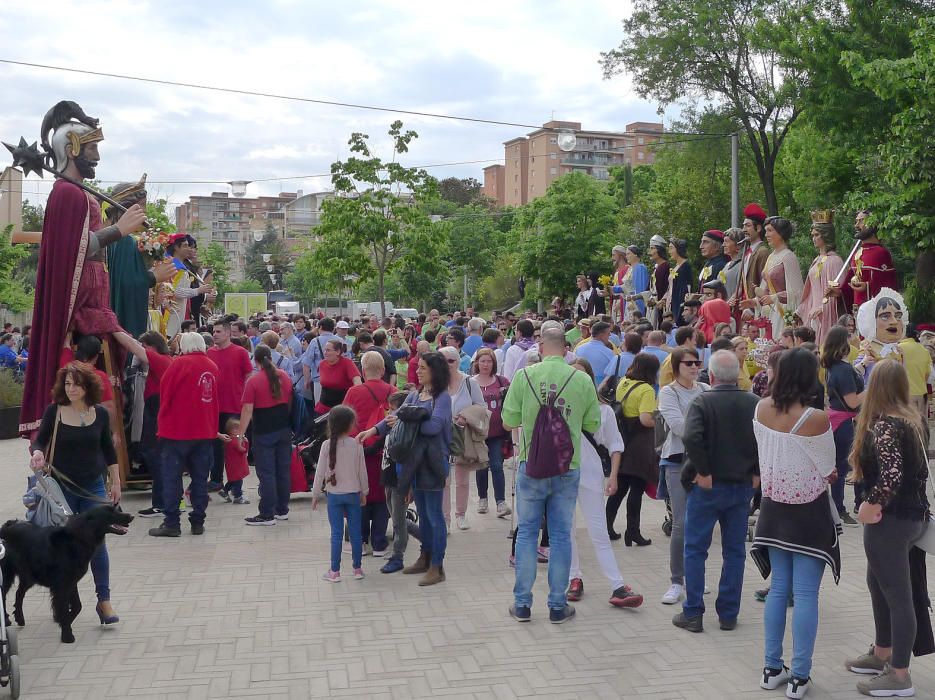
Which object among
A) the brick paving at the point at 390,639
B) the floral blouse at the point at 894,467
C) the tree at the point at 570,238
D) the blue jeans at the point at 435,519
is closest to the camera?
the floral blouse at the point at 894,467

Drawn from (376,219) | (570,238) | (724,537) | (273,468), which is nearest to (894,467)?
(724,537)

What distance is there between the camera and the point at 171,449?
950 centimetres

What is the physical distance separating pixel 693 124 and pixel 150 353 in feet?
88.7

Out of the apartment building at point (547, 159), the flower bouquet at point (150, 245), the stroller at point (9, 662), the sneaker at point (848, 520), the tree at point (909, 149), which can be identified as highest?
the apartment building at point (547, 159)

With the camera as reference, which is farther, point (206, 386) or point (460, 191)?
point (460, 191)

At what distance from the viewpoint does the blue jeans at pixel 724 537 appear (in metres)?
6.59

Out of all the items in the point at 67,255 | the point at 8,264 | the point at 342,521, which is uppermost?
the point at 8,264

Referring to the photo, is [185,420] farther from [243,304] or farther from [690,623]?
[243,304]

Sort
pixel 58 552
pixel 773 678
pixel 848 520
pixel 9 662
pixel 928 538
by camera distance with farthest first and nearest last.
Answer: pixel 848 520
pixel 58 552
pixel 773 678
pixel 928 538
pixel 9 662

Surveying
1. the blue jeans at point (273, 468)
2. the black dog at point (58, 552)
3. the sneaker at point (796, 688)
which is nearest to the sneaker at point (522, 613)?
the sneaker at point (796, 688)

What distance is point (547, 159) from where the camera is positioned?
4582 inches

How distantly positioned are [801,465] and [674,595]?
79.3 inches

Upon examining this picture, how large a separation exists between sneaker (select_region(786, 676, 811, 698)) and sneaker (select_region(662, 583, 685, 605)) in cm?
177

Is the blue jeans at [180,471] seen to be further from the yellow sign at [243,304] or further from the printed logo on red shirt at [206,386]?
the yellow sign at [243,304]
